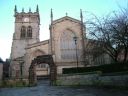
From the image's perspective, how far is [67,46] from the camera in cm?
5778

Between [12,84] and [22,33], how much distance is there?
34.4 m

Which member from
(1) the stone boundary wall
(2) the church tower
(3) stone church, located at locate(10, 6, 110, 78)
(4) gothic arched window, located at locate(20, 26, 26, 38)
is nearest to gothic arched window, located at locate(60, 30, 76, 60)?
(3) stone church, located at locate(10, 6, 110, 78)

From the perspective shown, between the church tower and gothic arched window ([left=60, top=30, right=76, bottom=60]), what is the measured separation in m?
15.8

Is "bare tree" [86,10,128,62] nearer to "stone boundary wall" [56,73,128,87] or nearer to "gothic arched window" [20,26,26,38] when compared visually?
"stone boundary wall" [56,73,128,87]

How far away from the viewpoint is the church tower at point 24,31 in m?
72.2

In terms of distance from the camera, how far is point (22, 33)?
73.2 m

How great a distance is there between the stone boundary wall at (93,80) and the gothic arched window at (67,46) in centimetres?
1776

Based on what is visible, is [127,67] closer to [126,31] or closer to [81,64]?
[126,31]

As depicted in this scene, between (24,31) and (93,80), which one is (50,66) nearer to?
(93,80)

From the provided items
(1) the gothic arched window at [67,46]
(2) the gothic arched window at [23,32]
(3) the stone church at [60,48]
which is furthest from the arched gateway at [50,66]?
A: (2) the gothic arched window at [23,32]

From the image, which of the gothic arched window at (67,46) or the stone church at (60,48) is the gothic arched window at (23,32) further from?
the gothic arched window at (67,46)

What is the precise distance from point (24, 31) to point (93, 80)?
152 feet

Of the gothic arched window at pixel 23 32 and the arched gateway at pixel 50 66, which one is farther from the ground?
the gothic arched window at pixel 23 32

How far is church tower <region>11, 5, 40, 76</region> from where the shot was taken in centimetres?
7225
